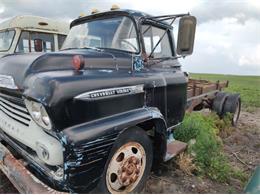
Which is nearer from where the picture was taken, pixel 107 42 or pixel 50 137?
pixel 50 137

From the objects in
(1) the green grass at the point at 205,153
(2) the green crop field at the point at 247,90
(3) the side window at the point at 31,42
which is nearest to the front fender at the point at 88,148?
(1) the green grass at the point at 205,153

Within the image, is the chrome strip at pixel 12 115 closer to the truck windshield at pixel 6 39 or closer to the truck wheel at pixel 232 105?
the truck wheel at pixel 232 105

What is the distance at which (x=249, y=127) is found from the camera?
7703 millimetres

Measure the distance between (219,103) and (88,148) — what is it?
5.31 meters

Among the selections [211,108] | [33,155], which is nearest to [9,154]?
[33,155]

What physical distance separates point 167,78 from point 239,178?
190 centimetres

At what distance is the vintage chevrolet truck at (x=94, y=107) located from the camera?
254 cm

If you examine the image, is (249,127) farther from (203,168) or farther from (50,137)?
(50,137)

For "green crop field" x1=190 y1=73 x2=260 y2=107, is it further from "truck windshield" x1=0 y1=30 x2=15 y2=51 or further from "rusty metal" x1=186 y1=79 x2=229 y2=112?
"truck windshield" x1=0 y1=30 x2=15 y2=51

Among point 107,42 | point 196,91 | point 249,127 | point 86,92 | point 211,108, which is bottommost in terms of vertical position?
point 249,127

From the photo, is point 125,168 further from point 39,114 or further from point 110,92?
point 39,114

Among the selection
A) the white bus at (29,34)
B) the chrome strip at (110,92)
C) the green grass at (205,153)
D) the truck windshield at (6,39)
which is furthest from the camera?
the truck windshield at (6,39)

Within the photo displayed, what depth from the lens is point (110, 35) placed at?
378 cm

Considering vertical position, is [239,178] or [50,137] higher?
[50,137]
